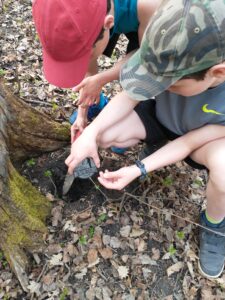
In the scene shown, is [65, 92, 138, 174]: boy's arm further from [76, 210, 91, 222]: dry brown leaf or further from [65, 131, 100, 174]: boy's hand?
[76, 210, 91, 222]: dry brown leaf

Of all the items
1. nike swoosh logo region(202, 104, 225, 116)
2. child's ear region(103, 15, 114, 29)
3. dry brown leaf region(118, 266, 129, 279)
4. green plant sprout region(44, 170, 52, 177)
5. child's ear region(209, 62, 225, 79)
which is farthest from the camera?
green plant sprout region(44, 170, 52, 177)

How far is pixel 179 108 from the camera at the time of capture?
261 cm

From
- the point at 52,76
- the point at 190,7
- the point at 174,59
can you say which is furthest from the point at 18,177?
the point at 190,7

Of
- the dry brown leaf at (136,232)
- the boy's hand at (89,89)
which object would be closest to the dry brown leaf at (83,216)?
the dry brown leaf at (136,232)

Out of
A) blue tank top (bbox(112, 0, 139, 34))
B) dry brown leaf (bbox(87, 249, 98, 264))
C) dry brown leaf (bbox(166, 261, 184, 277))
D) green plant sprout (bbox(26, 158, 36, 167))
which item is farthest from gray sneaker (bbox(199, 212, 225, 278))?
blue tank top (bbox(112, 0, 139, 34))

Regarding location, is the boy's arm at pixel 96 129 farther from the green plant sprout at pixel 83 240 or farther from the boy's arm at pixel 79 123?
the green plant sprout at pixel 83 240

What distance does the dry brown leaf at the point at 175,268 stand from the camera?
285cm

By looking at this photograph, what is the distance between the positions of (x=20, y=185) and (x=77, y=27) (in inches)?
49.6

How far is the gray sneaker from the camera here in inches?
112

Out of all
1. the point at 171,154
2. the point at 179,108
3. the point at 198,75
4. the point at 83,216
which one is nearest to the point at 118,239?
the point at 83,216

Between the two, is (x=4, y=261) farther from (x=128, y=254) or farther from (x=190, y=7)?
(x=190, y=7)

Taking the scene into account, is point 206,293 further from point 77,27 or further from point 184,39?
point 77,27

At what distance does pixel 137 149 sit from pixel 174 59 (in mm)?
1746

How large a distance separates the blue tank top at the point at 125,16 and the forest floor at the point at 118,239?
3.71 ft
